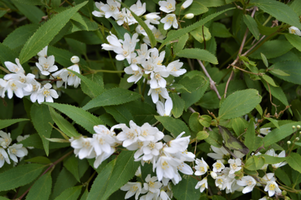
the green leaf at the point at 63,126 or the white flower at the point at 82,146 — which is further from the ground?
the green leaf at the point at 63,126

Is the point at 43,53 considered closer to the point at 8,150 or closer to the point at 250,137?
the point at 8,150

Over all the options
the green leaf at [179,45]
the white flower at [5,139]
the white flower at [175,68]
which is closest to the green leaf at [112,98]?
the white flower at [175,68]

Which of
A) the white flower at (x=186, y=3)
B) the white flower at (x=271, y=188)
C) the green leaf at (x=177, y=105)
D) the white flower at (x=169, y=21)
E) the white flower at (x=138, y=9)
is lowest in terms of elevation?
the white flower at (x=271, y=188)

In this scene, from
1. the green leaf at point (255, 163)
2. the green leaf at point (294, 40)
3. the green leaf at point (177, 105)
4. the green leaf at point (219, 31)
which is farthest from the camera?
the green leaf at point (219, 31)

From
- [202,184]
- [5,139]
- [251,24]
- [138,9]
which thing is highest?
[138,9]

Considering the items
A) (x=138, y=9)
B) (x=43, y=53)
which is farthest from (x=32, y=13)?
(x=138, y=9)

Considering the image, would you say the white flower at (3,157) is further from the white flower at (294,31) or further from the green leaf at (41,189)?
the white flower at (294,31)

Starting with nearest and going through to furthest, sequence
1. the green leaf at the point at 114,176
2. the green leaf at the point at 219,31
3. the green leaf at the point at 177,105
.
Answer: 1. the green leaf at the point at 114,176
2. the green leaf at the point at 177,105
3. the green leaf at the point at 219,31

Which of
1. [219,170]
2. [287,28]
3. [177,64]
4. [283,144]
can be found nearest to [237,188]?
[219,170]
